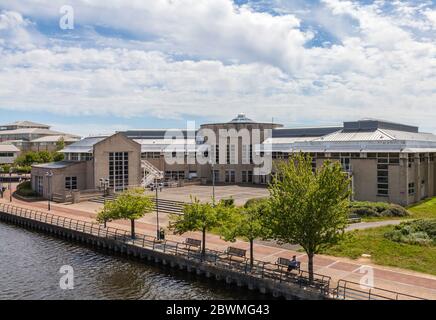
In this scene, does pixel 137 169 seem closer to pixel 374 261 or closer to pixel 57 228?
pixel 57 228

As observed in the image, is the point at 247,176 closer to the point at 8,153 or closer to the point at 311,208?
the point at 311,208

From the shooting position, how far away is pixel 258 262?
2984 centimetres

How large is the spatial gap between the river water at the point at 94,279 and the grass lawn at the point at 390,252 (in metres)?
9.63

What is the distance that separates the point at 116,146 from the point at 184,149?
19.2 m

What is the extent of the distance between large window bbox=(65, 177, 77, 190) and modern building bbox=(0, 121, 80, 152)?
73.4m

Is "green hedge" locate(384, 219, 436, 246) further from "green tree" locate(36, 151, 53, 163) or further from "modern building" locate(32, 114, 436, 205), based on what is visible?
"green tree" locate(36, 151, 53, 163)

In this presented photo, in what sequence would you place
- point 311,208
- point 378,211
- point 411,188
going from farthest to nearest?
point 411,188 → point 378,211 → point 311,208

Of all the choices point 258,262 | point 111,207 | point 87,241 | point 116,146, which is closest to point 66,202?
point 116,146

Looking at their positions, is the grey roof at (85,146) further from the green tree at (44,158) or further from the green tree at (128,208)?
the green tree at (44,158)

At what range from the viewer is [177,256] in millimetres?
33156

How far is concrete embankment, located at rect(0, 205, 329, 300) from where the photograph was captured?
26.4m

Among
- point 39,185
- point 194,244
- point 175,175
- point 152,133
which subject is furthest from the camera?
point 152,133

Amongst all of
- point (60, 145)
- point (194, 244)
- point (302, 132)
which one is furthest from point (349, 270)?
point (60, 145)

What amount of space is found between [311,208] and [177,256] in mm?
12279
